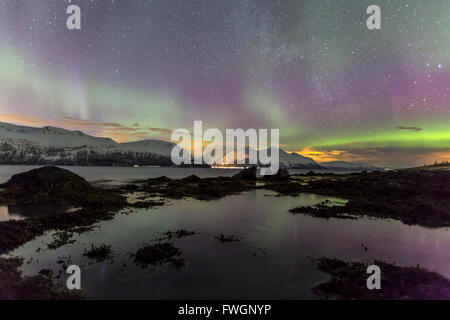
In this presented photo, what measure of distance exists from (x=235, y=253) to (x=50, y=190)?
30.0m

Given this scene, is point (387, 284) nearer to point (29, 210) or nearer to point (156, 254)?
point (156, 254)

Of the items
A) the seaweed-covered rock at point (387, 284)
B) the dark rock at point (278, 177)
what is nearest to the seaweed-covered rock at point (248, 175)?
the dark rock at point (278, 177)

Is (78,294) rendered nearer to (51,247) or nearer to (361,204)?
(51,247)

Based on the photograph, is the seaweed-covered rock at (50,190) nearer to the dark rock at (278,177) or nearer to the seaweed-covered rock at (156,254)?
the seaweed-covered rock at (156,254)

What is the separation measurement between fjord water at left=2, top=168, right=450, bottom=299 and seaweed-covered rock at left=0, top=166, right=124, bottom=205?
9.24 m

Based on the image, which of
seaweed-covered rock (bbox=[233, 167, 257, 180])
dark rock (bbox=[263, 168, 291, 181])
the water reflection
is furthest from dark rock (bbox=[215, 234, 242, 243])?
dark rock (bbox=[263, 168, 291, 181])

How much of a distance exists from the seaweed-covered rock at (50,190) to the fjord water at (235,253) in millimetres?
9236

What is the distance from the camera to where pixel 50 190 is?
2744 cm

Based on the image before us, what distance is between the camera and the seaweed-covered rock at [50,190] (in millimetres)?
24922

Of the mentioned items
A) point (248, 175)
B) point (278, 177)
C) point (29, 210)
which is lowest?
point (278, 177)

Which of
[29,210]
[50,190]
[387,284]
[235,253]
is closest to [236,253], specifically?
[235,253]

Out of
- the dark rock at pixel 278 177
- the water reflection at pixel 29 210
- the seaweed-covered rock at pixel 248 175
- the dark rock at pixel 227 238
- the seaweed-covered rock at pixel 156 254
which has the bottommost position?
the dark rock at pixel 278 177

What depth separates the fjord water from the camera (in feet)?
27.6
